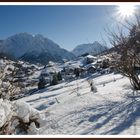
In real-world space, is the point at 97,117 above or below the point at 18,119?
below

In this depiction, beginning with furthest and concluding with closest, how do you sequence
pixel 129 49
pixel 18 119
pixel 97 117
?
1. pixel 129 49
2. pixel 97 117
3. pixel 18 119

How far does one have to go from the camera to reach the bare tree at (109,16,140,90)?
676cm

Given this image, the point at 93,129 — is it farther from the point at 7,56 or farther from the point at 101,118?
the point at 7,56

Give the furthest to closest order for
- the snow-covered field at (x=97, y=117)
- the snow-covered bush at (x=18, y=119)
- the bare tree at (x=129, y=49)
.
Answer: the bare tree at (x=129, y=49) < the snow-covered field at (x=97, y=117) < the snow-covered bush at (x=18, y=119)

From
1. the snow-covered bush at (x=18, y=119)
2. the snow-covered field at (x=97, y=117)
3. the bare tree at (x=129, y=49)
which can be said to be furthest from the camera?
the bare tree at (x=129, y=49)

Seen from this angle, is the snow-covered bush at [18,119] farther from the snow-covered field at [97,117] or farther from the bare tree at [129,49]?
the bare tree at [129,49]

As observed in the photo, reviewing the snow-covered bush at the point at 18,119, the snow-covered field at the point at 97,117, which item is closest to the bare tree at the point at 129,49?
the snow-covered field at the point at 97,117

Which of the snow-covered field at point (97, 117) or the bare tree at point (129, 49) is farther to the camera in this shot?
the bare tree at point (129, 49)

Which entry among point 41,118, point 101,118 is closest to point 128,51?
point 101,118

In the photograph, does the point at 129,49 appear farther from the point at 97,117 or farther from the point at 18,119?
the point at 18,119

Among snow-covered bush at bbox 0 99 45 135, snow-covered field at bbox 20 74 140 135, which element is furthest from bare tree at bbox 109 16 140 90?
snow-covered bush at bbox 0 99 45 135

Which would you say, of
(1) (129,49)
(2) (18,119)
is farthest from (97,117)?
(1) (129,49)

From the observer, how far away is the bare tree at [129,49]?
6762 millimetres

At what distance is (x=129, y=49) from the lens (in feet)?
23.2
